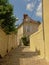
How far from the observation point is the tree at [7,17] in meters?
25.2

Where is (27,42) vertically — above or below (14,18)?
below

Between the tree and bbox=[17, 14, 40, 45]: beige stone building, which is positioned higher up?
the tree

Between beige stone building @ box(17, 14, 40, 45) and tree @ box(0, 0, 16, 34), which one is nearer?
tree @ box(0, 0, 16, 34)

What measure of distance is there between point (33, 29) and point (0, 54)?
35.3 m

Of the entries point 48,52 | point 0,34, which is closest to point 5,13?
point 0,34

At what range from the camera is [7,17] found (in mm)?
26125

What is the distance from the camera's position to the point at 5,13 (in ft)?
82.9

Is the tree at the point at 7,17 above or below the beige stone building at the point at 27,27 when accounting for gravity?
above

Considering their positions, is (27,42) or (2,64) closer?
(2,64)

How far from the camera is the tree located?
2518 cm

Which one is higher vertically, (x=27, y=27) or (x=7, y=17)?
(x=7, y=17)

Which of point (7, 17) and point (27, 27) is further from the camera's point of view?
point (27, 27)

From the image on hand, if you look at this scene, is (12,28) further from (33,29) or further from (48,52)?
(33,29)

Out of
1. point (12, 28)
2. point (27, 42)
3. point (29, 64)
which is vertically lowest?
point (27, 42)
